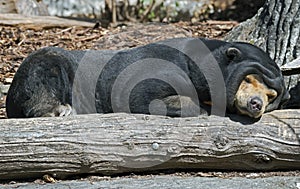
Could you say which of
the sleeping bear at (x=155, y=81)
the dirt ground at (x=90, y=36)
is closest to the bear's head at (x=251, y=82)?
the sleeping bear at (x=155, y=81)

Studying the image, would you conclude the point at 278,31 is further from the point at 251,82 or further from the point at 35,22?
the point at 35,22

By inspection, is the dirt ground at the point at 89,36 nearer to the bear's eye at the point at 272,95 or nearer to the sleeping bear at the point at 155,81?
the sleeping bear at the point at 155,81

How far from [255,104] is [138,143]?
94 cm

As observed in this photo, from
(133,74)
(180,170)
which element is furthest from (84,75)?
(180,170)

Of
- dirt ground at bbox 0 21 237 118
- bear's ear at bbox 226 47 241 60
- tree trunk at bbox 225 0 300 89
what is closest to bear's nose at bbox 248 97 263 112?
bear's ear at bbox 226 47 241 60

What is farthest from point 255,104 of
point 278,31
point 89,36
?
point 89,36

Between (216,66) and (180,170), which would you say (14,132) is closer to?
(180,170)

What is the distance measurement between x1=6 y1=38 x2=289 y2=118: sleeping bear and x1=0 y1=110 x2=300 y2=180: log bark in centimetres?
22

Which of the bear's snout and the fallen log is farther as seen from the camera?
the fallen log

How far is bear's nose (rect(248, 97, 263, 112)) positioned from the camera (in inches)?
200

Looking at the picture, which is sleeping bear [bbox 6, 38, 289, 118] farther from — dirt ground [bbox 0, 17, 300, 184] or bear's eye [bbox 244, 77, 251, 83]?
dirt ground [bbox 0, 17, 300, 184]

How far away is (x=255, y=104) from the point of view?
16.8 ft

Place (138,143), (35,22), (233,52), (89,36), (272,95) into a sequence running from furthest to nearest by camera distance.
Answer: (35,22) < (89,36) < (233,52) < (272,95) < (138,143)

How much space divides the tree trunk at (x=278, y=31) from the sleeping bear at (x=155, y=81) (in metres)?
1.18
